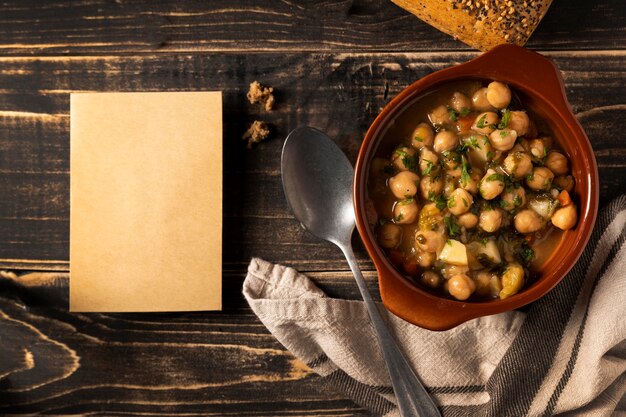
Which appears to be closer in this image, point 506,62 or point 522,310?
point 506,62

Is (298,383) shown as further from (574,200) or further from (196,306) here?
(574,200)

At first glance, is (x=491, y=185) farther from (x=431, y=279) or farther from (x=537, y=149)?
(x=431, y=279)

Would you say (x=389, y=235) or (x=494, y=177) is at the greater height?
(x=494, y=177)

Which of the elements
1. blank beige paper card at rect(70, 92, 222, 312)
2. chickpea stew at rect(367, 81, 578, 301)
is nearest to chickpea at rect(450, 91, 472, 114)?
chickpea stew at rect(367, 81, 578, 301)

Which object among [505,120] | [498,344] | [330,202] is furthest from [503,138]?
[498,344]

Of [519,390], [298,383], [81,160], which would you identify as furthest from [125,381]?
[519,390]

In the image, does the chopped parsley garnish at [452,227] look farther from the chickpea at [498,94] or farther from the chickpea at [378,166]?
the chickpea at [498,94]

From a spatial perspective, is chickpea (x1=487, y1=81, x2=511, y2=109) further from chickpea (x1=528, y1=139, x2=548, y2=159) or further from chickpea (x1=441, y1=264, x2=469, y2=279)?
chickpea (x1=441, y1=264, x2=469, y2=279)
